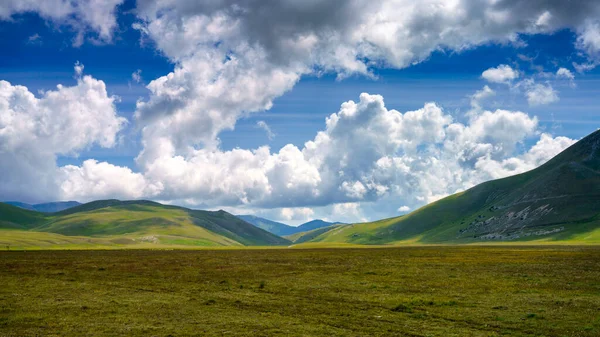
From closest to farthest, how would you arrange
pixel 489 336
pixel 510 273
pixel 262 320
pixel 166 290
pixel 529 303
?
pixel 489 336 → pixel 262 320 → pixel 529 303 → pixel 166 290 → pixel 510 273

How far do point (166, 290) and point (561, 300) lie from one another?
3629 centimetres

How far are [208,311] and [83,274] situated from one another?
126 feet

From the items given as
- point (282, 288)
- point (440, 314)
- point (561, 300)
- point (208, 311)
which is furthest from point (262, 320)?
point (561, 300)

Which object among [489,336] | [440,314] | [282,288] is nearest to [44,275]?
[282,288]

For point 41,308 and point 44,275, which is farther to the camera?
point 44,275

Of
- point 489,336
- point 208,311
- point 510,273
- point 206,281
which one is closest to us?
point 489,336

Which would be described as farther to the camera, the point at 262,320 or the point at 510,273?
the point at 510,273

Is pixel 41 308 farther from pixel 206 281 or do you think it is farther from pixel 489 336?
pixel 489 336

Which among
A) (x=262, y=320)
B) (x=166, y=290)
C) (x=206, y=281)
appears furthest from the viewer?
(x=206, y=281)

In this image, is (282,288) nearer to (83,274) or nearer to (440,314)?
(440,314)

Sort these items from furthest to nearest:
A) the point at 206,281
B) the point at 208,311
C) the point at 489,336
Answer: the point at 206,281
the point at 208,311
the point at 489,336

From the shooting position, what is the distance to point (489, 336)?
87.4 ft

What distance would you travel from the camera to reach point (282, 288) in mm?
49625

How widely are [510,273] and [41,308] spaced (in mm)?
54864
